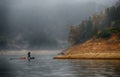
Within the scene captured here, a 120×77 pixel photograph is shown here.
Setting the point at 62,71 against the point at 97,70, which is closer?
the point at 62,71

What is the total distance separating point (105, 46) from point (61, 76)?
5170 inches

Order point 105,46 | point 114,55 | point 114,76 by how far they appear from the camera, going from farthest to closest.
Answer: point 105,46 → point 114,55 → point 114,76

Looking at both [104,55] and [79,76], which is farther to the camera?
[104,55]

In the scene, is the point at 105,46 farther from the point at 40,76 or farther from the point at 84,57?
the point at 40,76

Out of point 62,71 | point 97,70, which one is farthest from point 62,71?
point 97,70

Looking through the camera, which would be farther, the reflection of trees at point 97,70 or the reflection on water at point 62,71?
the reflection of trees at point 97,70

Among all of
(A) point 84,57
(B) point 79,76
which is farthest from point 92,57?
(B) point 79,76

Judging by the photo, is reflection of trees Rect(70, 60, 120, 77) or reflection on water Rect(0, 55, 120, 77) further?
reflection of trees Rect(70, 60, 120, 77)

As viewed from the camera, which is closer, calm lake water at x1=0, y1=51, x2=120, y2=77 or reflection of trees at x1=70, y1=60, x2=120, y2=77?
calm lake water at x1=0, y1=51, x2=120, y2=77

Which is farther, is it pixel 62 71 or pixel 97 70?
pixel 97 70

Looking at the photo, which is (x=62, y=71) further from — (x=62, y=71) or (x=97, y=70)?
(x=97, y=70)

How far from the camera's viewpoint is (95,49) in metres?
198

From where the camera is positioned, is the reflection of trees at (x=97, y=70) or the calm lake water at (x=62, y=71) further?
the reflection of trees at (x=97, y=70)

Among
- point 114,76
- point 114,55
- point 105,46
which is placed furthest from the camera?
point 105,46
